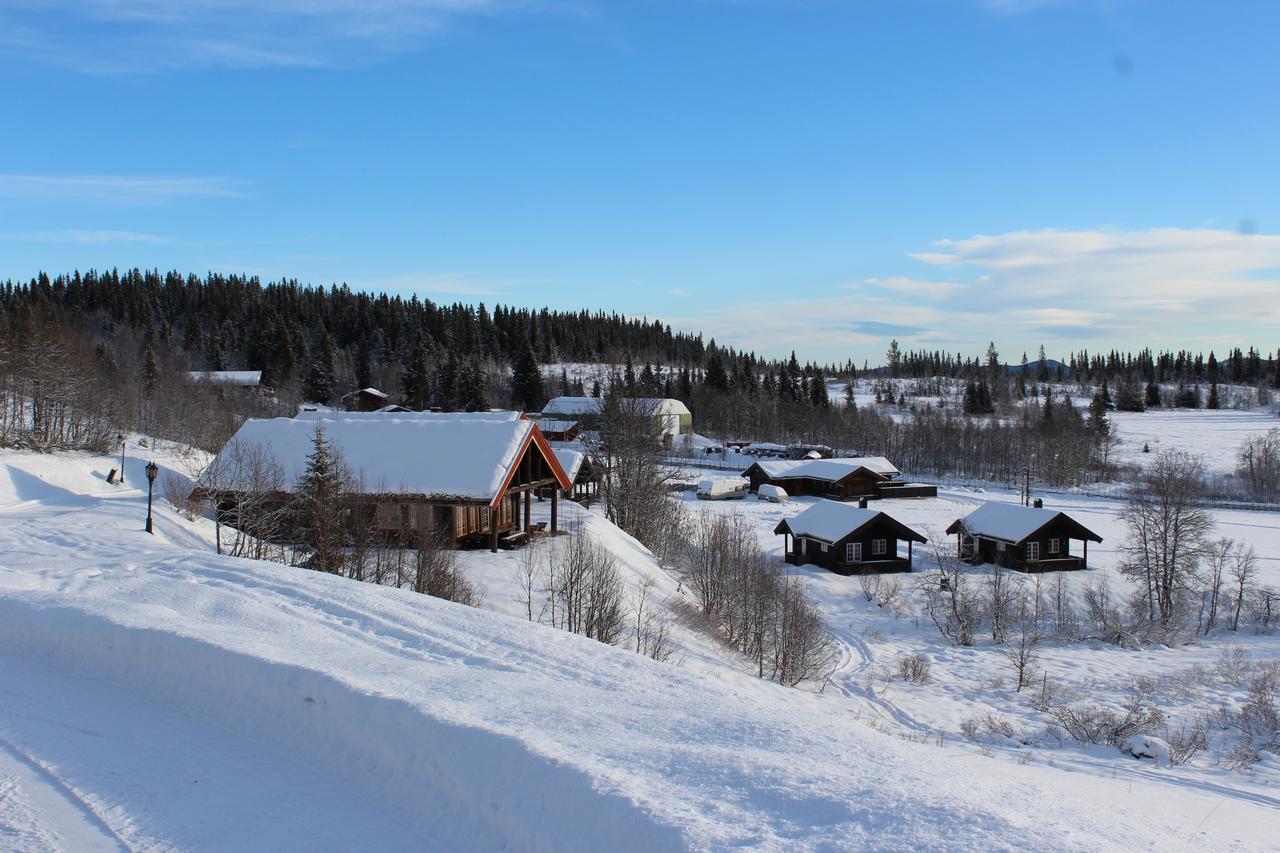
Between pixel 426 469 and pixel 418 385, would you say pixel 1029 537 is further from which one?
pixel 418 385

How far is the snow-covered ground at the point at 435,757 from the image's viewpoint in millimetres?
5668

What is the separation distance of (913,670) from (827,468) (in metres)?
47.4

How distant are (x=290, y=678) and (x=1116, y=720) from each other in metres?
19.4

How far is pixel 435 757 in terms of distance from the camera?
6676 mm

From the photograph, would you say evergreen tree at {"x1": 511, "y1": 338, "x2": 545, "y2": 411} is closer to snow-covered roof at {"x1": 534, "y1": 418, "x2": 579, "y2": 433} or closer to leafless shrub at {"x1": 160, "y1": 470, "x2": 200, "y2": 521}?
snow-covered roof at {"x1": 534, "y1": 418, "x2": 579, "y2": 433}

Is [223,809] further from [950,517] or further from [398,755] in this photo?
[950,517]

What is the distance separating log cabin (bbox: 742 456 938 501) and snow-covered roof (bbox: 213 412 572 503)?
48.5 meters

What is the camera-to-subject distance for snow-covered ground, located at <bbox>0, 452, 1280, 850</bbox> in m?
5.67

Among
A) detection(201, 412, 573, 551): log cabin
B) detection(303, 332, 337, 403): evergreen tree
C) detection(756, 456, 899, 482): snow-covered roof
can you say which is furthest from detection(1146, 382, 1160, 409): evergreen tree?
detection(201, 412, 573, 551): log cabin

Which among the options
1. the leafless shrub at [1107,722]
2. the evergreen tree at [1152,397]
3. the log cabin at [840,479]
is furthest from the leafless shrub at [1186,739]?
the evergreen tree at [1152,397]

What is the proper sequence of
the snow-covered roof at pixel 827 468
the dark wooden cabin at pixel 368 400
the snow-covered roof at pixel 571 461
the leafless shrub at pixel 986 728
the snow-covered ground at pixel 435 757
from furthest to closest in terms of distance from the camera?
the dark wooden cabin at pixel 368 400
the snow-covered roof at pixel 827 468
the snow-covered roof at pixel 571 461
the leafless shrub at pixel 986 728
the snow-covered ground at pixel 435 757

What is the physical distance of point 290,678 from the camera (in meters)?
7.98

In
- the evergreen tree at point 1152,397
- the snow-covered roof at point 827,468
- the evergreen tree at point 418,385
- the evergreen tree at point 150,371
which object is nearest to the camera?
the snow-covered roof at point 827,468

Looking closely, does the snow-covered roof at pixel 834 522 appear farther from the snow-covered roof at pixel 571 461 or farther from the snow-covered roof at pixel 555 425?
the snow-covered roof at pixel 555 425
